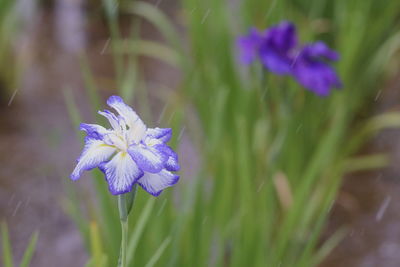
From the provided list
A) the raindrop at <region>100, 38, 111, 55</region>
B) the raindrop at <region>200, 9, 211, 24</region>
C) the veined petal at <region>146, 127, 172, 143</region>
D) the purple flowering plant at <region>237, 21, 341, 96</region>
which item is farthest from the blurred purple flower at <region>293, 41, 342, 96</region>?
the raindrop at <region>100, 38, 111, 55</region>

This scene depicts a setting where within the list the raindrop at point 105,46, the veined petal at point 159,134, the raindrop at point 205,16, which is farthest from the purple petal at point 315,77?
the raindrop at point 105,46

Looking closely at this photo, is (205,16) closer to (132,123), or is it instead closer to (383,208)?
(383,208)

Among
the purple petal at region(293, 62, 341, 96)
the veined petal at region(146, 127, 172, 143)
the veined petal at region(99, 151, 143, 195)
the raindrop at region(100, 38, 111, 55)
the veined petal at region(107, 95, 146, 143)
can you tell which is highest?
the veined petal at region(107, 95, 146, 143)

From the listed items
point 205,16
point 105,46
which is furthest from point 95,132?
point 105,46

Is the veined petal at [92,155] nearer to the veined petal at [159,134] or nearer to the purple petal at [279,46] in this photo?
the veined petal at [159,134]

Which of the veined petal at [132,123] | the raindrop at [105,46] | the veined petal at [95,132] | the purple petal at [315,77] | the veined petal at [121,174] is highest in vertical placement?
the veined petal at [132,123]

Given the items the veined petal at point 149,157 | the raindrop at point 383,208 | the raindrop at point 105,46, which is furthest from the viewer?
the raindrop at point 105,46

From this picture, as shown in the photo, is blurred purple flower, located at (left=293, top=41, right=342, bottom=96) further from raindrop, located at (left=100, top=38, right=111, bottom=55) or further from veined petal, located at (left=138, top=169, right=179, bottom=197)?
raindrop, located at (left=100, top=38, right=111, bottom=55)
